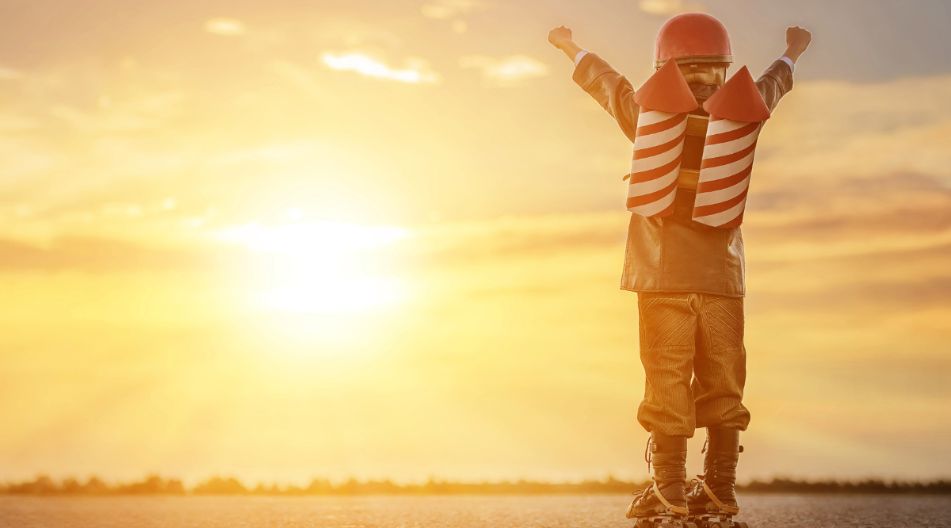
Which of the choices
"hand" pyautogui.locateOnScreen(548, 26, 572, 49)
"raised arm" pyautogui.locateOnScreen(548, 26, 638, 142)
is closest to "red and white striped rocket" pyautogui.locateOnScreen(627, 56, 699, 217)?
"raised arm" pyautogui.locateOnScreen(548, 26, 638, 142)

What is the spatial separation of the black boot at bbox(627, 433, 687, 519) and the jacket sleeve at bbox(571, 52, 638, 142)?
1671 mm

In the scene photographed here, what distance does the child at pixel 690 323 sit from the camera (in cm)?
594

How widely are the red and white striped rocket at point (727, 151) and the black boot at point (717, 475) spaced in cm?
112

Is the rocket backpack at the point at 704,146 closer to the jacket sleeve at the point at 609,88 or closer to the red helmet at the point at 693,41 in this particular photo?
the red helmet at the point at 693,41

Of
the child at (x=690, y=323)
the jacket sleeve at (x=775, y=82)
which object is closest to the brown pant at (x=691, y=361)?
the child at (x=690, y=323)

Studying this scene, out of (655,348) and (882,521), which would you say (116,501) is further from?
(882,521)

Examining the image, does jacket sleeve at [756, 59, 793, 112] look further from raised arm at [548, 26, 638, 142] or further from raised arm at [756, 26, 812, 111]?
raised arm at [548, 26, 638, 142]

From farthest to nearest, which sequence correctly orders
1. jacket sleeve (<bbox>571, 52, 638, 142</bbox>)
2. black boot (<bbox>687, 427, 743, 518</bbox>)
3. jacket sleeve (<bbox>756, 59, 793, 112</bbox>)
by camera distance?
jacket sleeve (<bbox>756, 59, 793, 112</bbox>) → jacket sleeve (<bbox>571, 52, 638, 142</bbox>) → black boot (<bbox>687, 427, 743, 518</bbox>)

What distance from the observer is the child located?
19.5 feet

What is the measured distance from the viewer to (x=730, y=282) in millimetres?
6047

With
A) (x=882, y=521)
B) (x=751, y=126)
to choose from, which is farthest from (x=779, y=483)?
(x=751, y=126)

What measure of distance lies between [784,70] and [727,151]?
110 centimetres

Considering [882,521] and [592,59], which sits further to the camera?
[882,521]

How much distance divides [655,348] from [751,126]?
1.25 m
